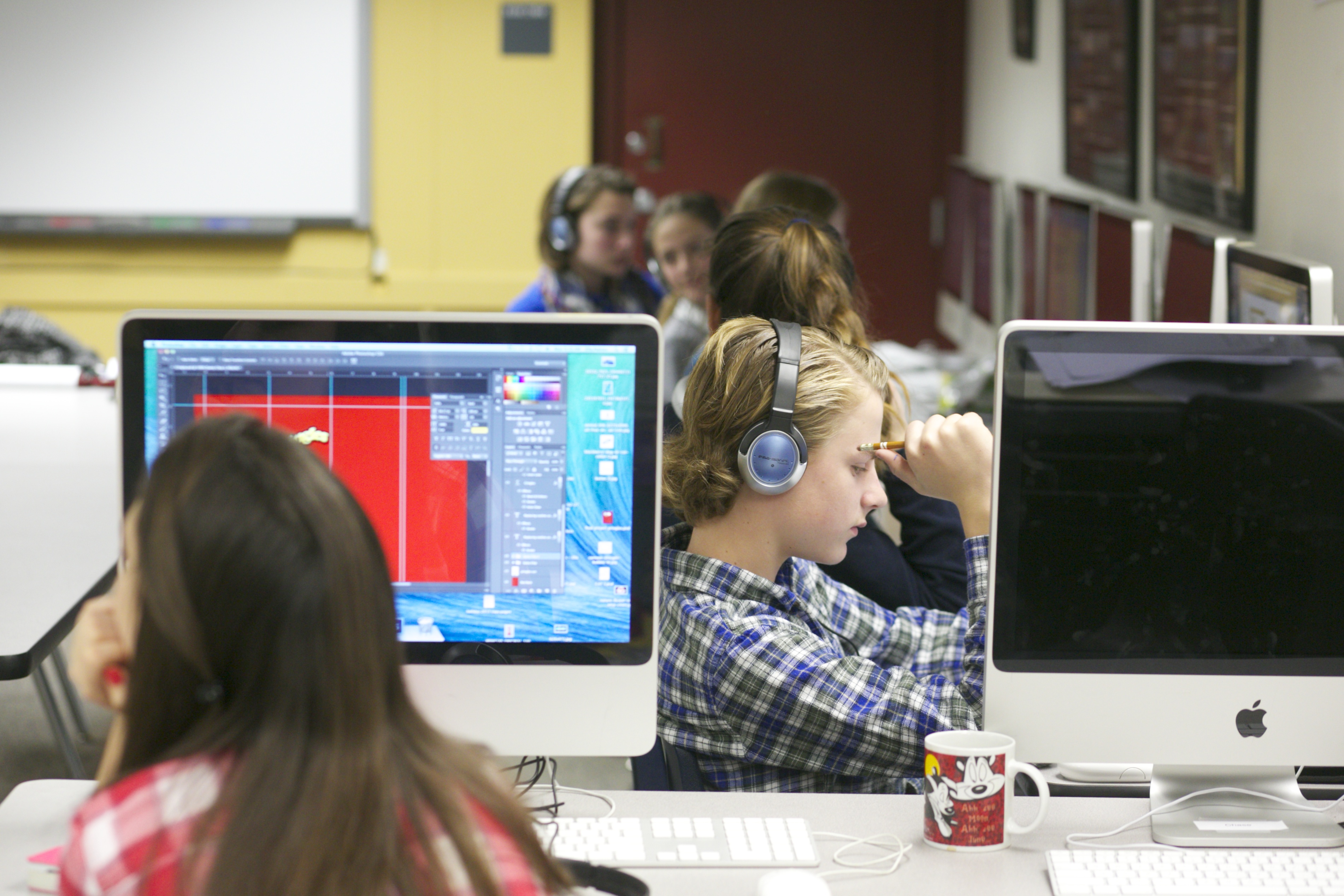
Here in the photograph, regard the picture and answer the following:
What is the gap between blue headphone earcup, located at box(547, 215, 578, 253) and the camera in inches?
141

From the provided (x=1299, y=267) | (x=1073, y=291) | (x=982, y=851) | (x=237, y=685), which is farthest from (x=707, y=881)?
(x=1073, y=291)

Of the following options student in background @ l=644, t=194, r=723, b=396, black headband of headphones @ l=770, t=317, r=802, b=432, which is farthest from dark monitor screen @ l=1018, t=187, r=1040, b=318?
black headband of headphones @ l=770, t=317, r=802, b=432

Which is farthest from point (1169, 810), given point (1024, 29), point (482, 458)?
point (1024, 29)

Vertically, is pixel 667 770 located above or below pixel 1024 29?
below

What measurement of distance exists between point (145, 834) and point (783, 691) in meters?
0.66

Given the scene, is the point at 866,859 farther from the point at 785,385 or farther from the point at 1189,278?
the point at 1189,278

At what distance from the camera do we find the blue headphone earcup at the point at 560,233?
3584 mm

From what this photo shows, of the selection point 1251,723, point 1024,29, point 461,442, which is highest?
point 1024,29

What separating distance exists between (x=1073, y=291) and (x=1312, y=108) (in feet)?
3.60

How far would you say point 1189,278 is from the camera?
7.73 ft

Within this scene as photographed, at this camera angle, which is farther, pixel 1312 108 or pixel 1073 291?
pixel 1073 291

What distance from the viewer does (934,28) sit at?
5.30m

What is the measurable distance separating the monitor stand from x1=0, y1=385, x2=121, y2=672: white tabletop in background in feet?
3.23

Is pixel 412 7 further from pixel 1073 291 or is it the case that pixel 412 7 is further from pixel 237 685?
pixel 237 685
